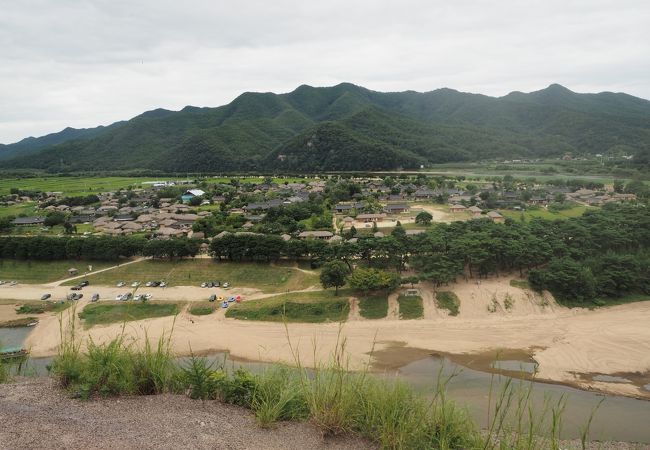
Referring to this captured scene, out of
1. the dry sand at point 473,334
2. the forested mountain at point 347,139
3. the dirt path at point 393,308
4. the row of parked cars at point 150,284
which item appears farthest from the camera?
the forested mountain at point 347,139

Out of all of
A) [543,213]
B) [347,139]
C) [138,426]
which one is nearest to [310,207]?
[543,213]

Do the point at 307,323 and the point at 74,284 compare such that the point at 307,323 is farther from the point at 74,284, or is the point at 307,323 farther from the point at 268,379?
the point at 74,284

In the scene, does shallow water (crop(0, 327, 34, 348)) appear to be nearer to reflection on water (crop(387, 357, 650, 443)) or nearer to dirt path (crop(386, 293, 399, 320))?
dirt path (crop(386, 293, 399, 320))

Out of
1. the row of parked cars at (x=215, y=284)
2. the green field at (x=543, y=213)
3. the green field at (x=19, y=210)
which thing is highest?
the green field at (x=19, y=210)

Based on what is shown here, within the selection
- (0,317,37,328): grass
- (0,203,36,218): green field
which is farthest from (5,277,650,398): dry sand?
(0,203,36,218): green field

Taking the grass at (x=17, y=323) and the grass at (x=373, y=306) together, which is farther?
the grass at (x=17, y=323)

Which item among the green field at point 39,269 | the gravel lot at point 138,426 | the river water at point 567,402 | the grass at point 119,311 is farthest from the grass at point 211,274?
the gravel lot at point 138,426

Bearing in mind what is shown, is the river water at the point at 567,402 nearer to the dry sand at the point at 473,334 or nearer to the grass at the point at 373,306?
the dry sand at the point at 473,334
